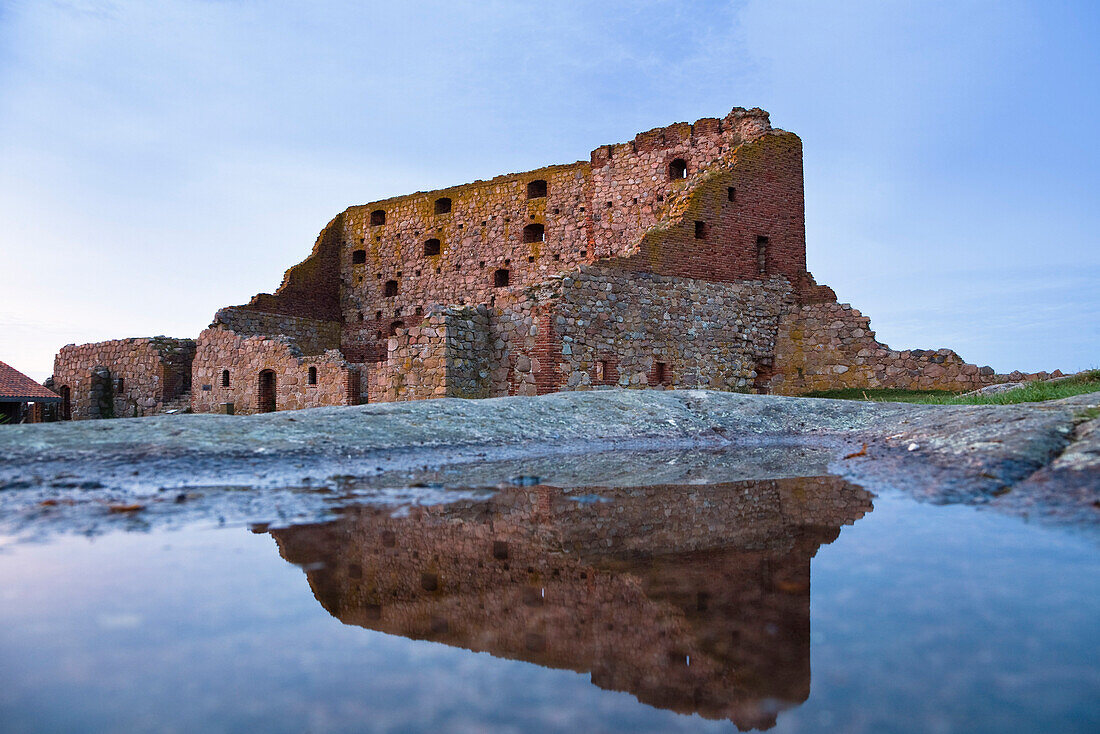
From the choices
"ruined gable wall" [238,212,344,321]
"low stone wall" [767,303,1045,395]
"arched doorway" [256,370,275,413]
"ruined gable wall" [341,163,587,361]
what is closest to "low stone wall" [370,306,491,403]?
"arched doorway" [256,370,275,413]

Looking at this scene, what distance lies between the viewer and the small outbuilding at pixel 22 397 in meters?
22.4

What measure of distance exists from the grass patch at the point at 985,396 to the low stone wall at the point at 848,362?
0.50 metres

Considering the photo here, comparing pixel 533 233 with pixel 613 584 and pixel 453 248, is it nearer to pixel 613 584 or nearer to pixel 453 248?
pixel 453 248

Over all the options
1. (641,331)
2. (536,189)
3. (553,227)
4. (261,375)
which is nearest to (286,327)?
(261,375)

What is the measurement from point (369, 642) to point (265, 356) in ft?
61.1

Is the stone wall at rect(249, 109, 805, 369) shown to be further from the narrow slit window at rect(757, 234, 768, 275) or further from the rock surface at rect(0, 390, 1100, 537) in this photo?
the rock surface at rect(0, 390, 1100, 537)

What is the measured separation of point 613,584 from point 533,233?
20.4 meters

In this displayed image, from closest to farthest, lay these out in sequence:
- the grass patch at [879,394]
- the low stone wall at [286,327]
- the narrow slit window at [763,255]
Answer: the grass patch at [879,394]
the narrow slit window at [763,255]
the low stone wall at [286,327]

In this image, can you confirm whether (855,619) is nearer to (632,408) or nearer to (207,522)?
(207,522)

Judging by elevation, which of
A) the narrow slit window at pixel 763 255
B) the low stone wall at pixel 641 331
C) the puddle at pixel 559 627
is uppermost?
the narrow slit window at pixel 763 255

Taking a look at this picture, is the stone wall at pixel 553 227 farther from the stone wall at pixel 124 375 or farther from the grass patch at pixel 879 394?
the grass patch at pixel 879 394

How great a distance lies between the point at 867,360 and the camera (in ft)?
52.5

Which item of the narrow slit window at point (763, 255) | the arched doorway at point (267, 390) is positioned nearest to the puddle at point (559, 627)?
the narrow slit window at point (763, 255)

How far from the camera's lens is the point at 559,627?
1.54 m
